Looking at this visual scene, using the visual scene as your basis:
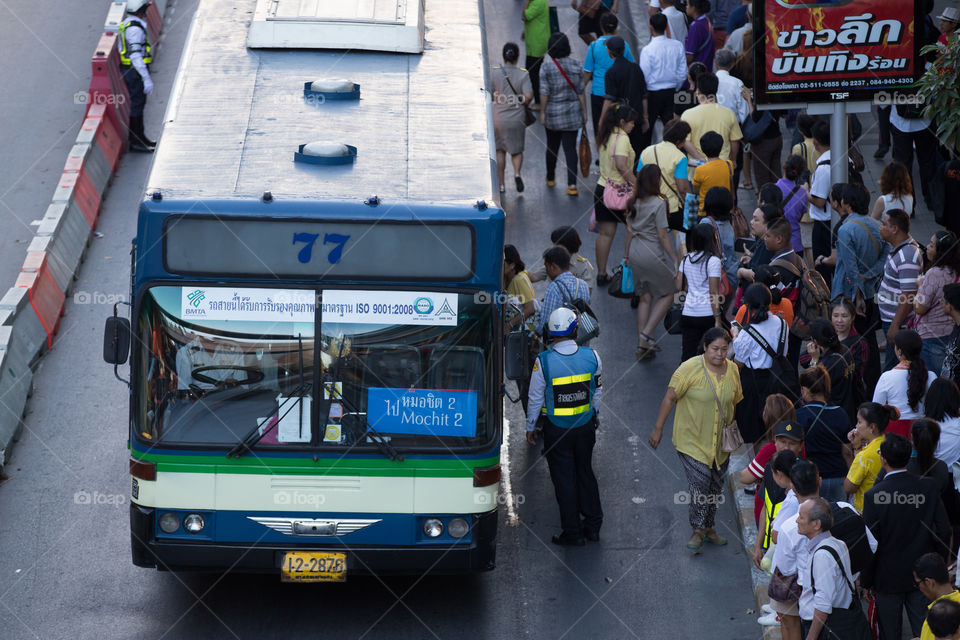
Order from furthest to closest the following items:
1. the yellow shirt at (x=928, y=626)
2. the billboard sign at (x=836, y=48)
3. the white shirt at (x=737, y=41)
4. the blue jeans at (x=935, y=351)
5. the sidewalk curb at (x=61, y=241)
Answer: the white shirt at (x=737, y=41) → the sidewalk curb at (x=61, y=241) → the billboard sign at (x=836, y=48) → the blue jeans at (x=935, y=351) → the yellow shirt at (x=928, y=626)

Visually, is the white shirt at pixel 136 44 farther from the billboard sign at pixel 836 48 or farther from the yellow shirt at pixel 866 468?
the yellow shirt at pixel 866 468

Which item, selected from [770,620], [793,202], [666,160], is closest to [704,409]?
[770,620]

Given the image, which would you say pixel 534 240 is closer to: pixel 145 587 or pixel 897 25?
pixel 897 25

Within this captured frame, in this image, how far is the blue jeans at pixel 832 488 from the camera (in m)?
9.14

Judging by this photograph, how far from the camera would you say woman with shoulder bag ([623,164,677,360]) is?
42.7ft

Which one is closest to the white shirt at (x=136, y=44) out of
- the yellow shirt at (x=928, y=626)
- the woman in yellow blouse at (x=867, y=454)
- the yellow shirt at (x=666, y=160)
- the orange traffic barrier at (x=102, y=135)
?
the orange traffic barrier at (x=102, y=135)

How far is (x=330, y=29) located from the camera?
10828mm

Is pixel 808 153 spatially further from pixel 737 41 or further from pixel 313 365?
pixel 313 365

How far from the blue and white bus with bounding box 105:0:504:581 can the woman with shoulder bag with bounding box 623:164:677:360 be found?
4.05 m

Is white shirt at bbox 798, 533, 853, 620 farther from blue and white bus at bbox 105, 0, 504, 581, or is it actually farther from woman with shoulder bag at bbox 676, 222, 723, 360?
woman with shoulder bag at bbox 676, 222, 723, 360

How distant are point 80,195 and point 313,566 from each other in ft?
28.6

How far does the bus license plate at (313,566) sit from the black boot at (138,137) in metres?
10.7

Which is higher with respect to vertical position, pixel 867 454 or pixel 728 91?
pixel 867 454

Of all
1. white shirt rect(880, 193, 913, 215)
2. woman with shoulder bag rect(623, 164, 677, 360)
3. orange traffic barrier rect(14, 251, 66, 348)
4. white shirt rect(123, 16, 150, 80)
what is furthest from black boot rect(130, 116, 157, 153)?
white shirt rect(880, 193, 913, 215)
